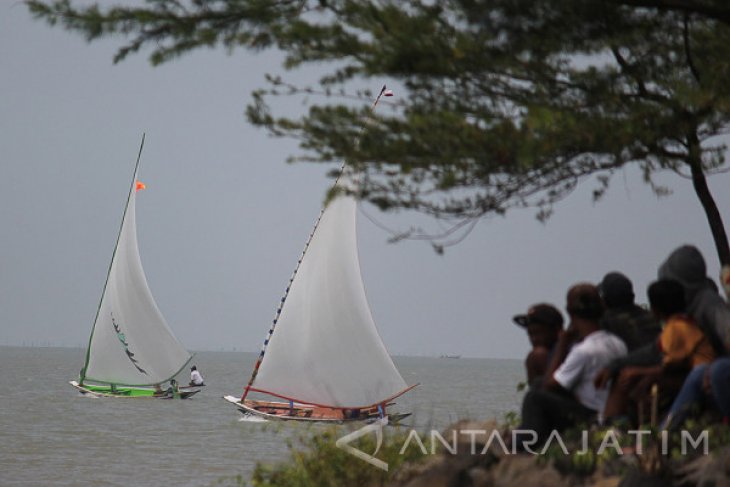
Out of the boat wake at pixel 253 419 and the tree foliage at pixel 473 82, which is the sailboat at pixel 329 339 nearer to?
the boat wake at pixel 253 419

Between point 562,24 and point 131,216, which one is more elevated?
point 131,216

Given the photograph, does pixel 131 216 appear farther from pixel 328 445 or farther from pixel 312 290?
pixel 328 445

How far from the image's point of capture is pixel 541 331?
24.0 ft

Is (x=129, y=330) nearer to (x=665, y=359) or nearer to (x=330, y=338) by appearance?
(x=330, y=338)

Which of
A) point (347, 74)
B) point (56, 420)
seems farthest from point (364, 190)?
point (56, 420)

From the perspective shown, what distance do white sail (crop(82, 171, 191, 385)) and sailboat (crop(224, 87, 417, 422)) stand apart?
17.6m

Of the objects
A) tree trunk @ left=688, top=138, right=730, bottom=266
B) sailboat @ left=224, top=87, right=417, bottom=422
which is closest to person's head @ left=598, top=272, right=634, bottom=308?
tree trunk @ left=688, top=138, right=730, bottom=266

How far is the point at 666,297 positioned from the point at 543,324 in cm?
98

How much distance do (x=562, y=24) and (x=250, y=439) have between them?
31.0 metres

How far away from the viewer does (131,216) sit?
49.5m

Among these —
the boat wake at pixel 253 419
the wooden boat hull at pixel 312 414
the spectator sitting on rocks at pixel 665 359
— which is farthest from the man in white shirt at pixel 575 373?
the boat wake at pixel 253 419

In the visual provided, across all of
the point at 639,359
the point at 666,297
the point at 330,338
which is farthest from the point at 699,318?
the point at 330,338

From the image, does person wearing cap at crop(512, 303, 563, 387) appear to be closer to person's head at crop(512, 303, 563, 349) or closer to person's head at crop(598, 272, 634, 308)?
person's head at crop(512, 303, 563, 349)

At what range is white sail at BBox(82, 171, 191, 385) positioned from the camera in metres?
49.8
